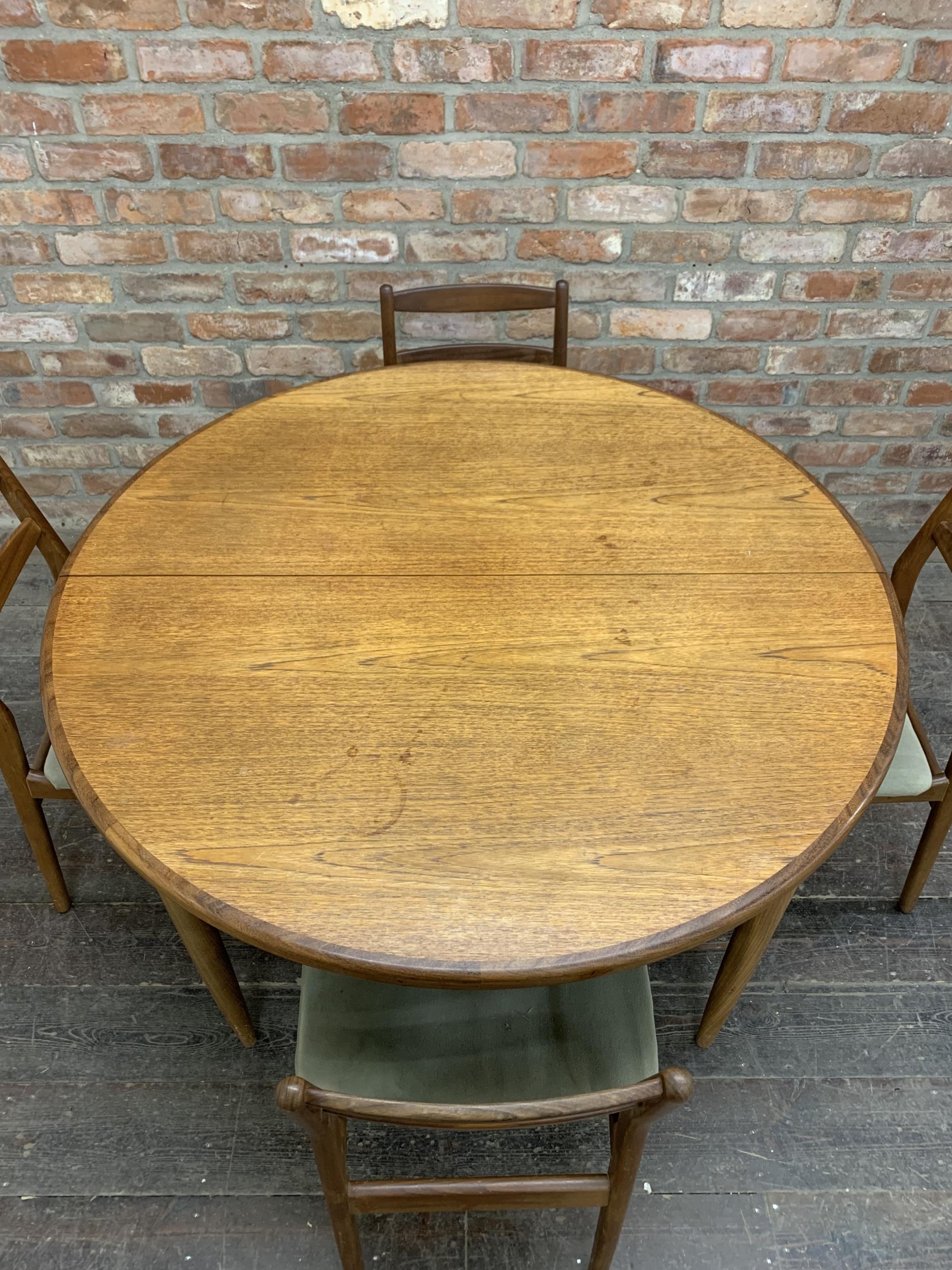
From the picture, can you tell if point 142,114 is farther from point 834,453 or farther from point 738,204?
point 834,453

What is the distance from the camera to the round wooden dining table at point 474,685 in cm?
99

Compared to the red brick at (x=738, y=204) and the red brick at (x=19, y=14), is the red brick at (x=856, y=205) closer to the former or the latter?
the red brick at (x=738, y=204)

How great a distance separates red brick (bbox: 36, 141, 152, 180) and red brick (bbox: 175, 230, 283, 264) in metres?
0.15

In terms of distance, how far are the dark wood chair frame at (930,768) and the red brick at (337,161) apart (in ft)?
4.31

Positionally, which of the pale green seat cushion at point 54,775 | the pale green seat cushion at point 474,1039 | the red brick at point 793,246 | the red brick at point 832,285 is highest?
the red brick at point 793,246

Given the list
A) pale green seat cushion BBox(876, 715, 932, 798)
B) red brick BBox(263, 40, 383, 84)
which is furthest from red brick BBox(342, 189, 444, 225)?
pale green seat cushion BBox(876, 715, 932, 798)

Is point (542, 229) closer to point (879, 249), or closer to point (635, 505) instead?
point (879, 249)

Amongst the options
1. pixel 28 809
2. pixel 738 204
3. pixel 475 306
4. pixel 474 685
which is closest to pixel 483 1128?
pixel 474 685

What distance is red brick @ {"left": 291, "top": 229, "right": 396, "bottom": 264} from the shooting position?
206 cm

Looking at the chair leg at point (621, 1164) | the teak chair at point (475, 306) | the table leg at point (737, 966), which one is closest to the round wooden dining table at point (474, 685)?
the table leg at point (737, 966)

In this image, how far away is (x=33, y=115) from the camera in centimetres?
189

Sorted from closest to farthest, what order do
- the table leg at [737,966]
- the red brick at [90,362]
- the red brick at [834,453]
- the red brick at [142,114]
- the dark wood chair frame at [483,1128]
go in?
1. the dark wood chair frame at [483,1128]
2. the table leg at [737,966]
3. the red brick at [142,114]
4. the red brick at [90,362]
5. the red brick at [834,453]

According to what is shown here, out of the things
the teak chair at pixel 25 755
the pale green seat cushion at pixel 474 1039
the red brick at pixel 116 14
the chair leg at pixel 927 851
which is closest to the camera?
the pale green seat cushion at pixel 474 1039

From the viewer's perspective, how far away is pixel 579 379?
1734 mm
